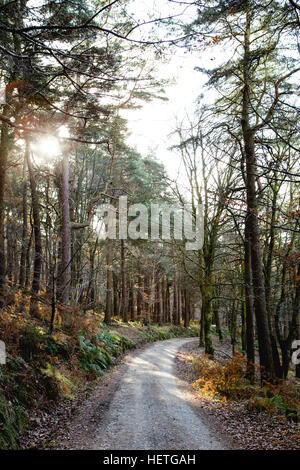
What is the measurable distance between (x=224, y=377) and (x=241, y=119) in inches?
311

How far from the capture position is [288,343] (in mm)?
11211

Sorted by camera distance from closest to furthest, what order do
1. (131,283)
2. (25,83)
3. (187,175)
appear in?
(25,83), (187,175), (131,283)

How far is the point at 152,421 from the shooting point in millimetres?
6082

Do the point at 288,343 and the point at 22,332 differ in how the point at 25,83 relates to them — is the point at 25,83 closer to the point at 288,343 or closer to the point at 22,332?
the point at 22,332

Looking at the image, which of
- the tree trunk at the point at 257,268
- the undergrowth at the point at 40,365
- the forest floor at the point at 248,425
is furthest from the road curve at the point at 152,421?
the tree trunk at the point at 257,268

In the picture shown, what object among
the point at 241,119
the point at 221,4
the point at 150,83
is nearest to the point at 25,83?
the point at 150,83

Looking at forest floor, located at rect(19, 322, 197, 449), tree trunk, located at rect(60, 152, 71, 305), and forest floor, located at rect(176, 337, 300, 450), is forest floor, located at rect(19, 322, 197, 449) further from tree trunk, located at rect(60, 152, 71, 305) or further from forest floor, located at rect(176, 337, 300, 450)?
tree trunk, located at rect(60, 152, 71, 305)
